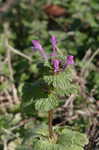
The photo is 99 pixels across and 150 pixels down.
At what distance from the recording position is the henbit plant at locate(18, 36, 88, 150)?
1966 mm

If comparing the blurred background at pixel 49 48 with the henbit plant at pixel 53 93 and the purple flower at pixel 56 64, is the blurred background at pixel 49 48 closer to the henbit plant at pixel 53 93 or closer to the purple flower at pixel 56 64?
the henbit plant at pixel 53 93

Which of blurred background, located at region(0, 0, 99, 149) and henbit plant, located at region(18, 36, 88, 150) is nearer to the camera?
henbit plant, located at region(18, 36, 88, 150)

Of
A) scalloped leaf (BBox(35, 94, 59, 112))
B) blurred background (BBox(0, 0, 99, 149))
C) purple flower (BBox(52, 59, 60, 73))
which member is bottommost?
Answer: blurred background (BBox(0, 0, 99, 149))

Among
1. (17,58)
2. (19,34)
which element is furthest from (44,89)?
(19,34)

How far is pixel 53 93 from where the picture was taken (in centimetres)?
207

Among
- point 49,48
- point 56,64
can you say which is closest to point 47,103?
point 56,64

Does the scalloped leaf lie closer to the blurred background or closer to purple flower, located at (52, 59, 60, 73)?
purple flower, located at (52, 59, 60, 73)

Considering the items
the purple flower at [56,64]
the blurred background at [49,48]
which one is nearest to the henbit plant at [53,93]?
the purple flower at [56,64]

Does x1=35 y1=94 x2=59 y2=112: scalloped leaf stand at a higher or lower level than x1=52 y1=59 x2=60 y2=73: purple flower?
lower

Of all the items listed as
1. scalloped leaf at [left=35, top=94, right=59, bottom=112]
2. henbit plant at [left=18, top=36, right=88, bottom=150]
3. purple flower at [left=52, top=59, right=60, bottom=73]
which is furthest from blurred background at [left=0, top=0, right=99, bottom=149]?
purple flower at [left=52, top=59, right=60, bottom=73]

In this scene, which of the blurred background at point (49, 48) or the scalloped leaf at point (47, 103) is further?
the blurred background at point (49, 48)

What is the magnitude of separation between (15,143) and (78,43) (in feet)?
4.71

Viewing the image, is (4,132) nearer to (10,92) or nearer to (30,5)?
(10,92)

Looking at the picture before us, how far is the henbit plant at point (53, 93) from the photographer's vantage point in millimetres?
1966
